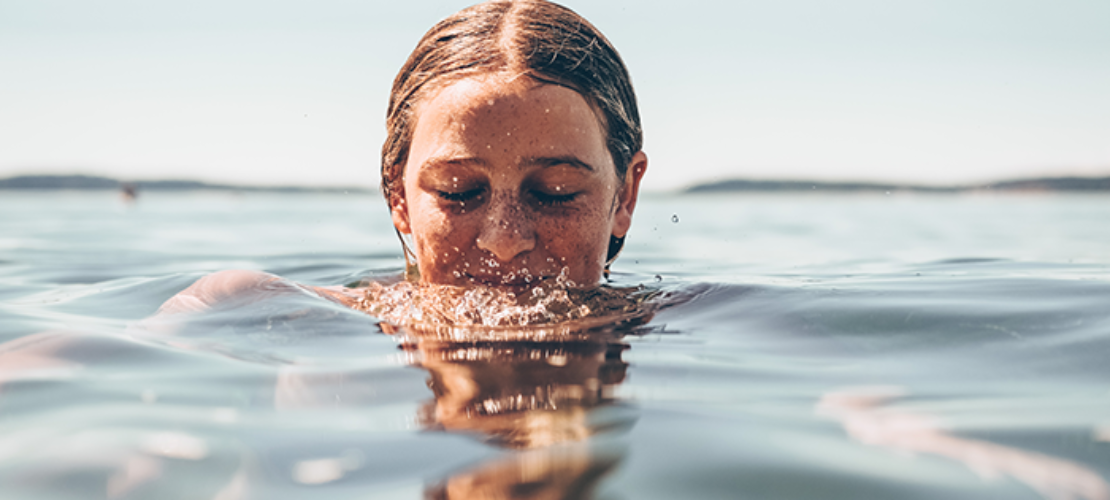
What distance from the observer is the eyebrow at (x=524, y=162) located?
2.99 meters

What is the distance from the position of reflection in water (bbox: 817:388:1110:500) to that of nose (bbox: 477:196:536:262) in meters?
1.33

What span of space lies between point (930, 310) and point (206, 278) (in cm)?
309

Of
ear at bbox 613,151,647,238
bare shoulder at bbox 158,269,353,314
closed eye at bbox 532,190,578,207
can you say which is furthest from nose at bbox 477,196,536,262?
bare shoulder at bbox 158,269,353,314

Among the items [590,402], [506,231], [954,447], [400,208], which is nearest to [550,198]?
[506,231]

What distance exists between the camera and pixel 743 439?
162cm

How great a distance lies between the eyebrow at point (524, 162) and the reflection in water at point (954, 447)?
1.47 meters

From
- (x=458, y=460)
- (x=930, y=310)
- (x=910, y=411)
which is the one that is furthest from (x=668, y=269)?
(x=458, y=460)

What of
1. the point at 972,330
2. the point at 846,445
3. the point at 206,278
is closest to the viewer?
the point at 846,445

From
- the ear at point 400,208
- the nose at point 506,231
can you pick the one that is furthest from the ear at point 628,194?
the ear at point 400,208

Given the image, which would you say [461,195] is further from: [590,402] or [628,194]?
[590,402]

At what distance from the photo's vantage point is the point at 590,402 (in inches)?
72.2

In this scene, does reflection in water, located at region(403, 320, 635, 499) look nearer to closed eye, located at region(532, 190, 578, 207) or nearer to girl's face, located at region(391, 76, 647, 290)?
girl's face, located at region(391, 76, 647, 290)

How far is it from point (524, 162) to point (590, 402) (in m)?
1.36

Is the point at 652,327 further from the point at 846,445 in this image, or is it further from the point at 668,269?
the point at 668,269
